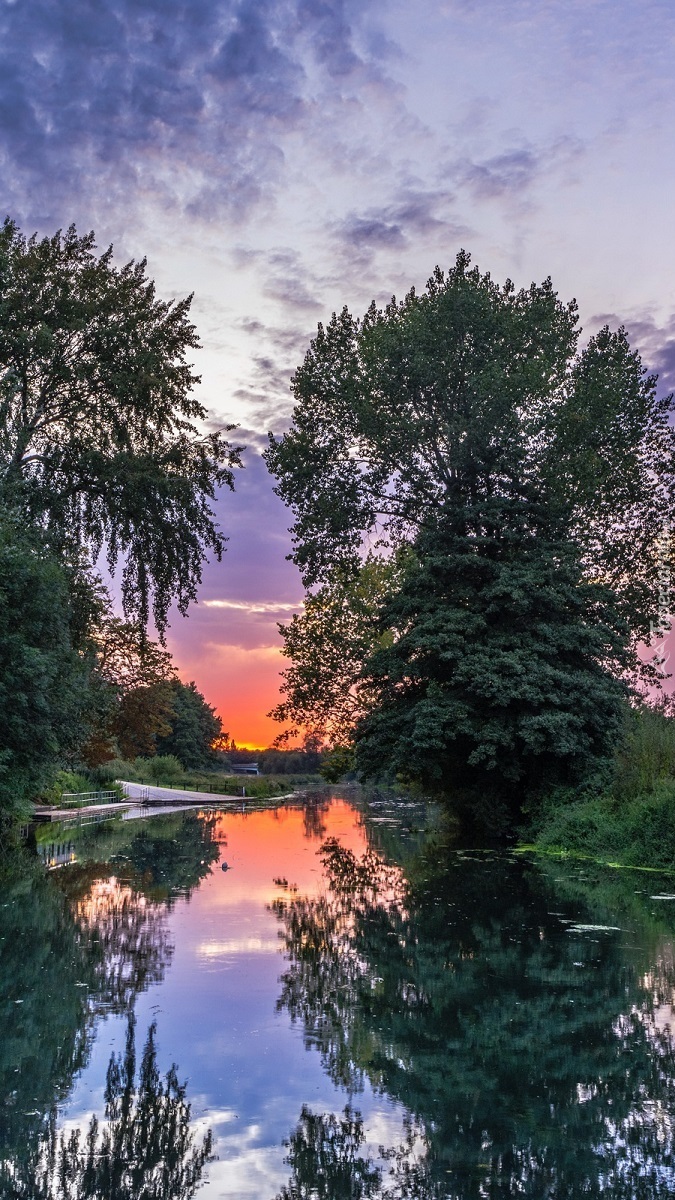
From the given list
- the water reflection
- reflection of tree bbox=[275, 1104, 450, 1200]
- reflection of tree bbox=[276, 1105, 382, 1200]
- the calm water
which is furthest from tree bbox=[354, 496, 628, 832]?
reflection of tree bbox=[275, 1104, 450, 1200]

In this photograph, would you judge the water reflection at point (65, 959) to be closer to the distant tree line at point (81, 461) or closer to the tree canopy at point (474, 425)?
the distant tree line at point (81, 461)

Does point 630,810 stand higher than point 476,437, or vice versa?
point 476,437

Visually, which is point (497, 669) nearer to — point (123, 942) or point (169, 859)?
point (169, 859)

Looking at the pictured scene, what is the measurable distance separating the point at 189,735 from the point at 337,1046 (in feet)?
355

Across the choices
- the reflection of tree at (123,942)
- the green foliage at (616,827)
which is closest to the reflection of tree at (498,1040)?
the reflection of tree at (123,942)

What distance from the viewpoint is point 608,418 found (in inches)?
1172

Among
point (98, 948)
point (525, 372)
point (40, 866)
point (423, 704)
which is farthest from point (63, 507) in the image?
point (98, 948)

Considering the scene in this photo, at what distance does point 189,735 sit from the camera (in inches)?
4444

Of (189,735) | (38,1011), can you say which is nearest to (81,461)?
(38,1011)

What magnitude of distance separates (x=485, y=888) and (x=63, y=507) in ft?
44.4

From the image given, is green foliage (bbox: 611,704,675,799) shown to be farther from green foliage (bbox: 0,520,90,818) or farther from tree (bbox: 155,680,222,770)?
tree (bbox: 155,680,222,770)

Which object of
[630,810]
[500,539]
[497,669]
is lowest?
[630,810]

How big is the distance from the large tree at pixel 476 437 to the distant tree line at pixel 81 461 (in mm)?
6185

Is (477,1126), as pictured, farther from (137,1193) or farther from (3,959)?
(3,959)
